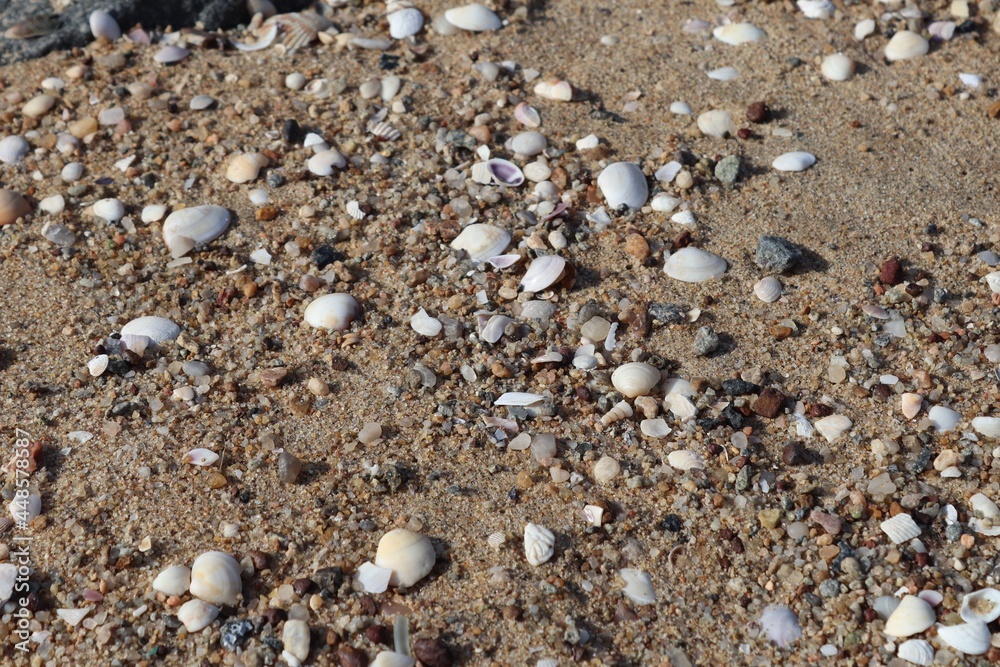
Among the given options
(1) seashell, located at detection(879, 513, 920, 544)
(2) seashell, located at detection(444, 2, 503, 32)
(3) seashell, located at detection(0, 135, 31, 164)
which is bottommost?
(1) seashell, located at detection(879, 513, 920, 544)

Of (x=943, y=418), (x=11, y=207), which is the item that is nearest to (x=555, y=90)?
(x=943, y=418)

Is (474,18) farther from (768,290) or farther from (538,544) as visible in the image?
(538,544)

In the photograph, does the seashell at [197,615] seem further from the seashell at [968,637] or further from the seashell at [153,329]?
the seashell at [968,637]

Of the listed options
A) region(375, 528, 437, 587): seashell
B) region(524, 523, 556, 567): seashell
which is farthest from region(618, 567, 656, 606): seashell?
region(375, 528, 437, 587): seashell

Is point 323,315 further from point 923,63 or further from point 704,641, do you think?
point 923,63

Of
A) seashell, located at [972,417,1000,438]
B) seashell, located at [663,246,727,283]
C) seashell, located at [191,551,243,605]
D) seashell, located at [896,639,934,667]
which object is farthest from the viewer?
seashell, located at [663,246,727,283]

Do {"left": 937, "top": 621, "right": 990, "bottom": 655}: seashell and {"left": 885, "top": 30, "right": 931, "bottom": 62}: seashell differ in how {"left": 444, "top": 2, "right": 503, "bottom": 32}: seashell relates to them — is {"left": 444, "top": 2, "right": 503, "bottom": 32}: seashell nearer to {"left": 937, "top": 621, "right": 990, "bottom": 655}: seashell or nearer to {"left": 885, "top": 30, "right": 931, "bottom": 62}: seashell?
{"left": 885, "top": 30, "right": 931, "bottom": 62}: seashell
